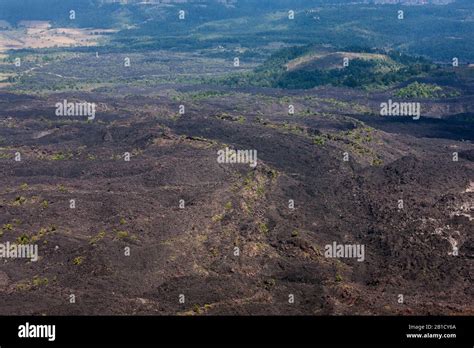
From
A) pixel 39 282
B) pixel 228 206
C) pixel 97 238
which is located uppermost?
pixel 228 206

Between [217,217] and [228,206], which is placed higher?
[228,206]

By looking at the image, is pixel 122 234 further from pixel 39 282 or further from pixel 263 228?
pixel 263 228

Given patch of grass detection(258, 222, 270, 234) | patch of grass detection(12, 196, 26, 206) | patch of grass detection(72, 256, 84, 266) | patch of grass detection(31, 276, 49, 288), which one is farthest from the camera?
patch of grass detection(12, 196, 26, 206)

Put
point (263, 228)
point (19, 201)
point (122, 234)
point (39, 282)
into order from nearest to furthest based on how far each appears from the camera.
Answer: point (39, 282) → point (122, 234) → point (263, 228) → point (19, 201)

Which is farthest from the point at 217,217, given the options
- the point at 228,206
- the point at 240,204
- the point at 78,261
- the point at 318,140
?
the point at 318,140

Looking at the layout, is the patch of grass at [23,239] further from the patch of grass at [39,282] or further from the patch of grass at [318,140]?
the patch of grass at [318,140]

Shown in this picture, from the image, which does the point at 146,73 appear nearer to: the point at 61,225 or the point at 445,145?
the point at 445,145

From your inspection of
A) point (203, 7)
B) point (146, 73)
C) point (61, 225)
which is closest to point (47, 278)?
point (61, 225)

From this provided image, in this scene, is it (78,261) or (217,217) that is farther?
(217,217)

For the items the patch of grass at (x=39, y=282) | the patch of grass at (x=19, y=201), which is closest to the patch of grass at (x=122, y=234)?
the patch of grass at (x=39, y=282)

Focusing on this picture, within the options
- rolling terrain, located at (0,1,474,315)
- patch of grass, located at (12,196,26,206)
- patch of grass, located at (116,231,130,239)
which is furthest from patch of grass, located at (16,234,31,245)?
patch of grass, located at (12,196,26,206)

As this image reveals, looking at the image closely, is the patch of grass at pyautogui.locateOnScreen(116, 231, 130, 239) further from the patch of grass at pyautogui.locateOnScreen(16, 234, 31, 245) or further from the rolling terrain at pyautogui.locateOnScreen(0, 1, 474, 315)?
the patch of grass at pyautogui.locateOnScreen(16, 234, 31, 245)
